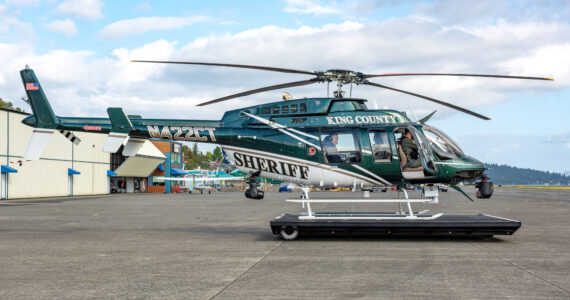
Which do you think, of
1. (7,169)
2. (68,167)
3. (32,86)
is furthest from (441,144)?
(68,167)

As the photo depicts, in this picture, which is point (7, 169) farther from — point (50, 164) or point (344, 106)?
point (344, 106)

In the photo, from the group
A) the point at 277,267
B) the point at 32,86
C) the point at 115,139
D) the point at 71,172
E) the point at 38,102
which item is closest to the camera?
→ the point at 277,267

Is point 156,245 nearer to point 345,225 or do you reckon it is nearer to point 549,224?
point 345,225

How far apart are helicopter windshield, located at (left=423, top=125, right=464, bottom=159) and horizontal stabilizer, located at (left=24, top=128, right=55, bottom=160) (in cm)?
1182

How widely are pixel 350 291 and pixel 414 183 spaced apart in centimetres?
707

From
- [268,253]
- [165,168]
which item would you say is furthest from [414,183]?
[165,168]

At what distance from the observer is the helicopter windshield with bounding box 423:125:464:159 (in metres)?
13.0

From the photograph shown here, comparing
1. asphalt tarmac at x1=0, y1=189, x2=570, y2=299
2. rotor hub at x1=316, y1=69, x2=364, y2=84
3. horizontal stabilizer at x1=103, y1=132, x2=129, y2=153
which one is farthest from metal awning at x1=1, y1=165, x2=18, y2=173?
rotor hub at x1=316, y1=69, x2=364, y2=84

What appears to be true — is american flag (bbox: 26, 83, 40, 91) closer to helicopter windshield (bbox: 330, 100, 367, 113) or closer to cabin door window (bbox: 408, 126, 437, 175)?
helicopter windshield (bbox: 330, 100, 367, 113)

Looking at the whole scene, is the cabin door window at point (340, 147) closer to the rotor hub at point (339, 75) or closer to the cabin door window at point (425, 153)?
the rotor hub at point (339, 75)

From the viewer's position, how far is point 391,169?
522 inches

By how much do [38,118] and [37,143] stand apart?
0.86 meters

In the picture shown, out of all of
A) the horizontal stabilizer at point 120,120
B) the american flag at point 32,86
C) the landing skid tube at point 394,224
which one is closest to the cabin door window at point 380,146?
the landing skid tube at point 394,224

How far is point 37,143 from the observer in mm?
15727
